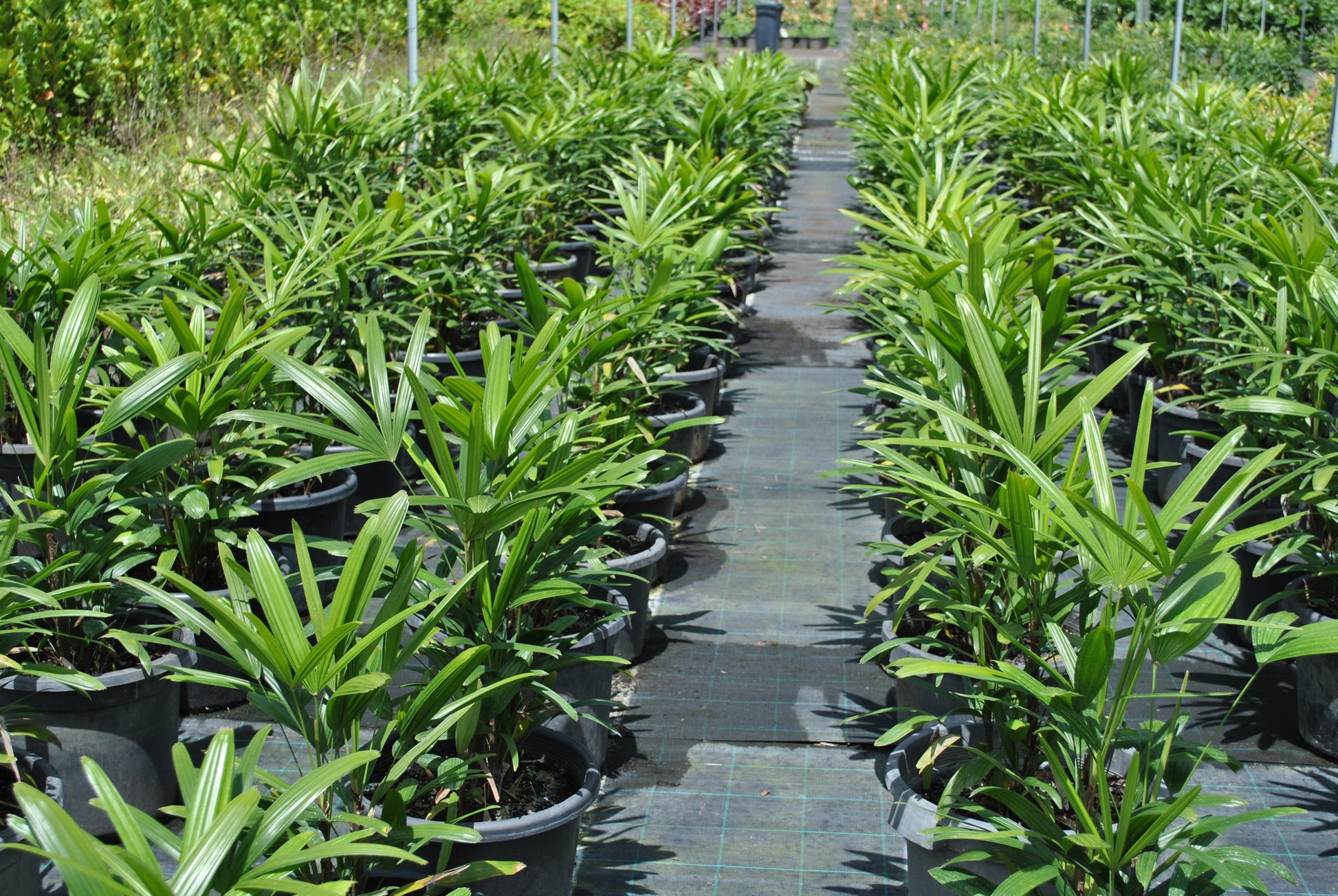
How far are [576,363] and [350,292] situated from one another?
120cm

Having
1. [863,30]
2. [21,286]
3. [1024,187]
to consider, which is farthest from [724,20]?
[21,286]

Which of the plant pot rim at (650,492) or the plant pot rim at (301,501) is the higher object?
the plant pot rim at (301,501)

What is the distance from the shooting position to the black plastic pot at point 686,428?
164 inches

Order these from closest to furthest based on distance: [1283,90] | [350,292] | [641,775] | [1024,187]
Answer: [641,775], [350,292], [1024,187], [1283,90]

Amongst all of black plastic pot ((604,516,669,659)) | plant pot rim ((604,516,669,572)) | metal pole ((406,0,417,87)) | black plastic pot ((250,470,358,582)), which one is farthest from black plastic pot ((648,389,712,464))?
metal pole ((406,0,417,87))

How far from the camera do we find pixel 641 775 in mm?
2799

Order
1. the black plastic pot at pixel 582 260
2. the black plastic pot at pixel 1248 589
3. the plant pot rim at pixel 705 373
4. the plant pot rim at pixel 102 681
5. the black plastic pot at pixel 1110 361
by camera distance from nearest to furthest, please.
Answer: the plant pot rim at pixel 102 681
the black plastic pot at pixel 1248 589
the plant pot rim at pixel 705 373
the black plastic pot at pixel 1110 361
the black plastic pot at pixel 582 260

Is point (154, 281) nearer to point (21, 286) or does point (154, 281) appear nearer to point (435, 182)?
point (21, 286)

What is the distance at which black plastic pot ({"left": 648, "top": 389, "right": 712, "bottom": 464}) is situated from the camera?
4176 millimetres

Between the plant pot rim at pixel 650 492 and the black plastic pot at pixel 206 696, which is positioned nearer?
the black plastic pot at pixel 206 696

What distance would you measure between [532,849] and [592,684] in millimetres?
741

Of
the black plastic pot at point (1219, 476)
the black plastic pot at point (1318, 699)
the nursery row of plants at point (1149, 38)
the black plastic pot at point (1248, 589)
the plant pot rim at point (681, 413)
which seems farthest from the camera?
the nursery row of plants at point (1149, 38)

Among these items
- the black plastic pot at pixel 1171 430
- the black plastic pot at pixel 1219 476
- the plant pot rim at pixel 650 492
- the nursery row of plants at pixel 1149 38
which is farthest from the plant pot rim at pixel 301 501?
the nursery row of plants at pixel 1149 38

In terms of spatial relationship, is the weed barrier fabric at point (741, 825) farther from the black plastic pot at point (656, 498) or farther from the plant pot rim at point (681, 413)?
the plant pot rim at point (681, 413)
